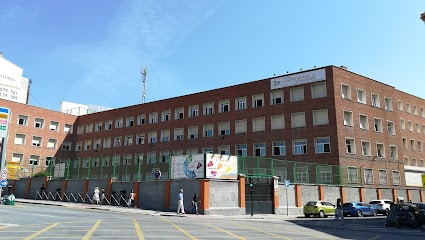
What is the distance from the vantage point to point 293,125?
43.5 metres

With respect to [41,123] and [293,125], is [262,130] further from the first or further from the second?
[41,123]

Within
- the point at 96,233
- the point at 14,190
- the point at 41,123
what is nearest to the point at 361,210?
the point at 96,233

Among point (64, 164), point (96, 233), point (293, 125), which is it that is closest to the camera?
point (96, 233)

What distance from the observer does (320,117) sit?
42.0 m

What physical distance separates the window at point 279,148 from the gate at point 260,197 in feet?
42.1

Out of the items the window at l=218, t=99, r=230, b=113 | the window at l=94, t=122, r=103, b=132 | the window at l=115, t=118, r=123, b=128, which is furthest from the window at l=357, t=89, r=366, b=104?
the window at l=94, t=122, r=103, b=132

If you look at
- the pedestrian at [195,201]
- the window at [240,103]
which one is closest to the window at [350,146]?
the window at [240,103]

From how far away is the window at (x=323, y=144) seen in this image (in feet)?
133

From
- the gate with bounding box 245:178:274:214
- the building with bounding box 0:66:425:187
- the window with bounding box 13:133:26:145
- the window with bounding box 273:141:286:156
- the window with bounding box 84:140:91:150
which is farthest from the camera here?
the window with bounding box 84:140:91:150

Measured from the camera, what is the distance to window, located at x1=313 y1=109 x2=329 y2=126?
1638 inches

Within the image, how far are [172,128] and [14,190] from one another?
21052 millimetres

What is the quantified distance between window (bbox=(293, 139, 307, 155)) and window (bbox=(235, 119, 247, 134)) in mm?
6939

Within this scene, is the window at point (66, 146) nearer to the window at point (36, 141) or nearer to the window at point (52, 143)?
the window at point (52, 143)

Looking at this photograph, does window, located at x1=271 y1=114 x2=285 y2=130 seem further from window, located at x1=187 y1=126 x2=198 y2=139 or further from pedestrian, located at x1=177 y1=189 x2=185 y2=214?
pedestrian, located at x1=177 y1=189 x2=185 y2=214
